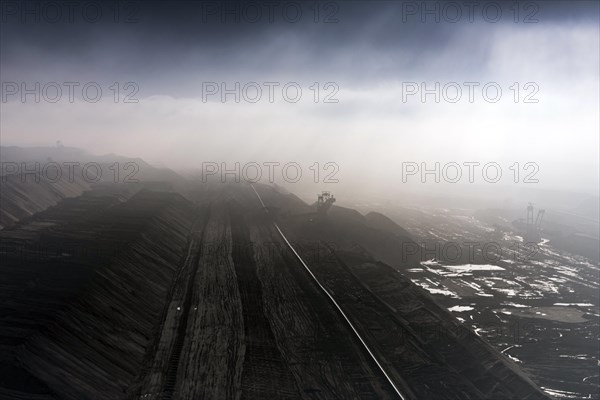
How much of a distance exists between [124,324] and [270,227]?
2702 centimetres

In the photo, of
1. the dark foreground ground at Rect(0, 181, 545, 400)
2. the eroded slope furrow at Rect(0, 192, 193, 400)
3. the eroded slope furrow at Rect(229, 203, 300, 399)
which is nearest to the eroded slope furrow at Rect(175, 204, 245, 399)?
the dark foreground ground at Rect(0, 181, 545, 400)

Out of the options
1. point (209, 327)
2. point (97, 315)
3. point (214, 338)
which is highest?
point (97, 315)

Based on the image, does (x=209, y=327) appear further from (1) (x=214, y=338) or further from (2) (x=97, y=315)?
(2) (x=97, y=315)

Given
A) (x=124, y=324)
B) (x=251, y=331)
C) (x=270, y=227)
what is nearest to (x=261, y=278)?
(x=251, y=331)

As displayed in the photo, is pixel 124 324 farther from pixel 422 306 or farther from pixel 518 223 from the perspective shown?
pixel 518 223

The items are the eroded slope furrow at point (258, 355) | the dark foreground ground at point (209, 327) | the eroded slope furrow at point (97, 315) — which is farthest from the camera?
the eroded slope furrow at point (258, 355)

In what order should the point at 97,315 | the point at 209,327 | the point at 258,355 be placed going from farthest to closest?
the point at 209,327
the point at 97,315
the point at 258,355

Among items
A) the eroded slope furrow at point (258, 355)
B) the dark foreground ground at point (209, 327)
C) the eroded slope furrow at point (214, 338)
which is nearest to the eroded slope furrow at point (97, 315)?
the dark foreground ground at point (209, 327)

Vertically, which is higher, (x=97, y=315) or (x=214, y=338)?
(x=97, y=315)

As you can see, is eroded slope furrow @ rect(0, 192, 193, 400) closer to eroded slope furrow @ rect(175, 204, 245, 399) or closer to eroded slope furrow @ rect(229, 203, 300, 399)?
eroded slope furrow @ rect(175, 204, 245, 399)

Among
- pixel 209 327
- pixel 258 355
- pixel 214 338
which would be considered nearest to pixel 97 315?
Answer: pixel 209 327

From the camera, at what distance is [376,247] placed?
4650 centimetres

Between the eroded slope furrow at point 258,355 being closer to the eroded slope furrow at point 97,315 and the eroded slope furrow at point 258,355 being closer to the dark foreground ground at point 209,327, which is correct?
the dark foreground ground at point 209,327

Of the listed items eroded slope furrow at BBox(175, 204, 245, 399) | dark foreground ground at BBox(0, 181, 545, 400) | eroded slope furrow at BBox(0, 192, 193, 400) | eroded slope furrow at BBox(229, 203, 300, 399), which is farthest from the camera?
eroded slope furrow at BBox(229, 203, 300, 399)
